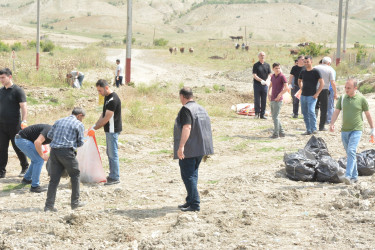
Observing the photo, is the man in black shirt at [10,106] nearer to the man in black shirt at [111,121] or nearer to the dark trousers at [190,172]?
the man in black shirt at [111,121]

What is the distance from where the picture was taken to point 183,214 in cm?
680

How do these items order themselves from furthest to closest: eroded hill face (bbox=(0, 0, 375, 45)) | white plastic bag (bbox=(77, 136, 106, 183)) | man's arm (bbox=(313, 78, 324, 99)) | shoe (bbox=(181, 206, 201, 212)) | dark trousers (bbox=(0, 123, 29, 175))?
1. eroded hill face (bbox=(0, 0, 375, 45))
2. man's arm (bbox=(313, 78, 324, 99))
3. dark trousers (bbox=(0, 123, 29, 175))
4. white plastic bag (bbox=(77, 136, 106, 183))
5. shoe (bbox=(181, 206, 201, 212))

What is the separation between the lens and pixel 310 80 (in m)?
12.1

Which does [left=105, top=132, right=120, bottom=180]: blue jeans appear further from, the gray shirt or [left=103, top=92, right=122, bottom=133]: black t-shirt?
the gray shirt

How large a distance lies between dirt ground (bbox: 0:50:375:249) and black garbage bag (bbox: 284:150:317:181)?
0.16 metres

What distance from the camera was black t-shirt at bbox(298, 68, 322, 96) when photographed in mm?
12039

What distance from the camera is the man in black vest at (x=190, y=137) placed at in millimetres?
6750

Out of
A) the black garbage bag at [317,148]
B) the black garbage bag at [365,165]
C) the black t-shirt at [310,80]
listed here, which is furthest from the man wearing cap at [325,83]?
the black garbage bag at [365,165]

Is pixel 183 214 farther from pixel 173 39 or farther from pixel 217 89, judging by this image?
pixel 173 39

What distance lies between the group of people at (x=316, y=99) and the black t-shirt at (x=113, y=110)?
3.14 meters

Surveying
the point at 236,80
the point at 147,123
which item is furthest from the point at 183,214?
the point at 236,80

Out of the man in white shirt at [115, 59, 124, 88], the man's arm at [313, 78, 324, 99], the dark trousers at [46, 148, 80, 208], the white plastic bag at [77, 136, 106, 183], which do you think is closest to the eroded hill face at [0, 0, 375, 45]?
the man in white shirt at [115, 59, 124, 88]

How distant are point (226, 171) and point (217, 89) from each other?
13.7 metres

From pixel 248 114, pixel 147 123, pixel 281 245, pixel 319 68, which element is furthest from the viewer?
pixel 248 114
